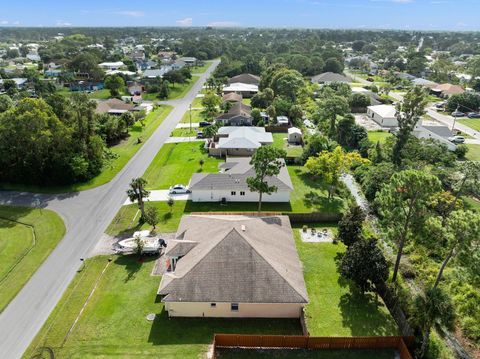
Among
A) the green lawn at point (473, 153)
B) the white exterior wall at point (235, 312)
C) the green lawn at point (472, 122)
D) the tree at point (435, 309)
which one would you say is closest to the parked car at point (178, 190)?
the white exterior wall at point (235, 312)

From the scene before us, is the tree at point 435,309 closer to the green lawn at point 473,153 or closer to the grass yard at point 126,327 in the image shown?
the grass yard at point 126,327

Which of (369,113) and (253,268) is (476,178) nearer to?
(253,268)

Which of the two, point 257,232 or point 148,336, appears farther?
point 257,232

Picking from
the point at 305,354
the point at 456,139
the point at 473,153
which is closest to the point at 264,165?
the point at 305,354

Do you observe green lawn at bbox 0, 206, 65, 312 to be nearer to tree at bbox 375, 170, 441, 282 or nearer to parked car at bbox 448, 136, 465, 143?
tree at bbox 375, 170, 441, 282

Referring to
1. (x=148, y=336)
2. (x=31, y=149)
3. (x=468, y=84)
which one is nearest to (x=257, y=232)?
(x=148, y=336)

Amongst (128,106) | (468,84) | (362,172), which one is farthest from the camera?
(468,84)
